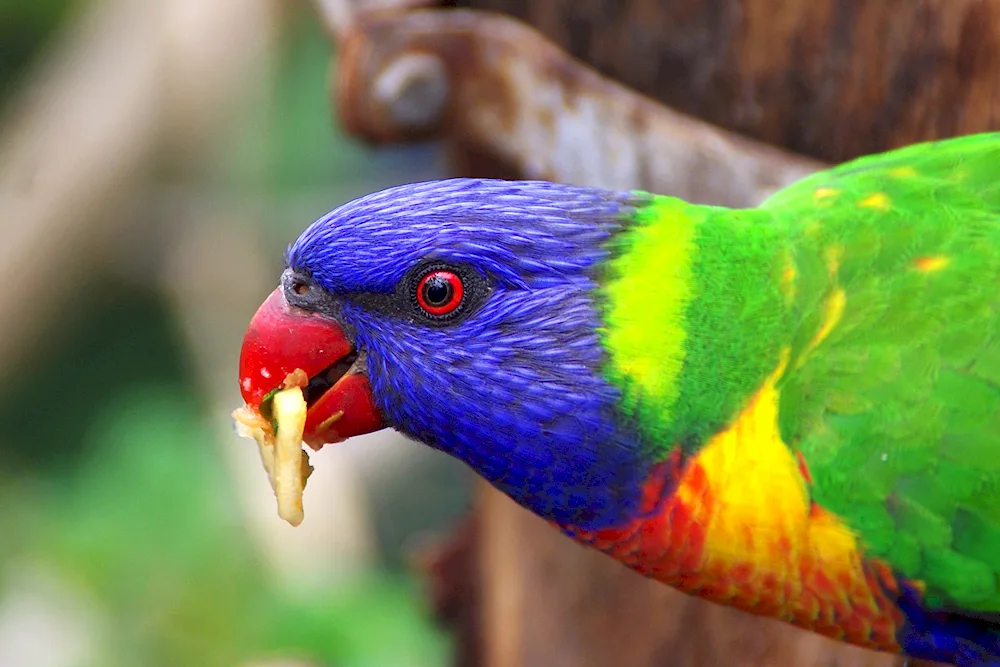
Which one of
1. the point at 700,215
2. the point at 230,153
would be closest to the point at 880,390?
the point at 700,215

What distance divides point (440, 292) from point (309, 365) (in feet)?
0.70

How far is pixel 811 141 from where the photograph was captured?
5.55ft

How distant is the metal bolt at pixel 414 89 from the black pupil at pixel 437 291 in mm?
707

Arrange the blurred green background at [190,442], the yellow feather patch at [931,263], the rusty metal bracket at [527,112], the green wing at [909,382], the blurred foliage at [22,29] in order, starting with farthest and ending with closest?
the blurred foliage at [22,29]
the blurred green background at [190,442]
the rusty metal bracket at [527,112]
the yellow feather patch at [931,263]
the green wing at [909,382]

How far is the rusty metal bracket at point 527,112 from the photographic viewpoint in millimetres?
1572

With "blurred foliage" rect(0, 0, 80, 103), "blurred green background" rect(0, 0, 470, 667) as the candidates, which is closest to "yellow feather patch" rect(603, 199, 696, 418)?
"blurred green background" rect(0, 0, 470, 667)

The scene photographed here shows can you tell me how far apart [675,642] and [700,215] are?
→ 3.43 feet

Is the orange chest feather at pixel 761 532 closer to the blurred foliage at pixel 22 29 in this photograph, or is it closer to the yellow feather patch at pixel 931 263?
the yellow feather patch at pixel 931 263

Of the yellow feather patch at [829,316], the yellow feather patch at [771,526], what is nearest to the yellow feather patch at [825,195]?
the yellow feather patch at [829,316]

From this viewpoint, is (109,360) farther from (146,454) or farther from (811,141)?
(811,141)

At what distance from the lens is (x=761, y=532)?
129 centimetres

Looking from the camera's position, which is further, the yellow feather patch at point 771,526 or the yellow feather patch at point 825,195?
the yellow feather patch at point 825,195

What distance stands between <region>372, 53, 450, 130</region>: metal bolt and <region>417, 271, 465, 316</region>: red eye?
705 millimetres

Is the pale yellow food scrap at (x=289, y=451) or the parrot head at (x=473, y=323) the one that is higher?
the parrot head at (x=473, y=323)
